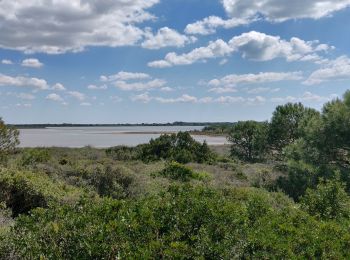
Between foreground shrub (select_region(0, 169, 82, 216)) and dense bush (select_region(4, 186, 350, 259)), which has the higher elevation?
dense bush (select_region(4, 186, 350, 259))

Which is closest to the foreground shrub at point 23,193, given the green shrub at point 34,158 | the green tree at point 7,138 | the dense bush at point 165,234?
the dense bush at point 165,234

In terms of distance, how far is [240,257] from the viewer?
496 cm

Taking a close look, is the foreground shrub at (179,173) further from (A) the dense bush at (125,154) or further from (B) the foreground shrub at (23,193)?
(B) the foreground shrub at (23,193)

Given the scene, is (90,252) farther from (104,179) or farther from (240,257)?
(104,179)

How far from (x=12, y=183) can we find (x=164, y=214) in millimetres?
9761

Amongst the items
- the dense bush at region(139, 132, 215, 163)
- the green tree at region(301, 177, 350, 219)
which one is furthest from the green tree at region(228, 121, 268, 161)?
the green tree at region(301, 177, 350, 219)

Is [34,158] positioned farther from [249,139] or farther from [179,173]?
[249,139]

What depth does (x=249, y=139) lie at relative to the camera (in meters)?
52.2

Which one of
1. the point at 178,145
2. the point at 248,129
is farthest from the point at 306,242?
the point at 248,129

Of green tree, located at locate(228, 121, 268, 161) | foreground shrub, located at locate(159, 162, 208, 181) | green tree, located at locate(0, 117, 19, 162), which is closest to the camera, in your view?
green tree, located at locate(0, 117, 19, 162)

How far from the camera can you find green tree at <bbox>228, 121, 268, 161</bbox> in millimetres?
51156

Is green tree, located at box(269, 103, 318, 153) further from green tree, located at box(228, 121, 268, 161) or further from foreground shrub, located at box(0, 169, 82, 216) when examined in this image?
foreground shrub, located at box(0, 169, 82, 216)

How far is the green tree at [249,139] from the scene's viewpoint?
5116 centimetres

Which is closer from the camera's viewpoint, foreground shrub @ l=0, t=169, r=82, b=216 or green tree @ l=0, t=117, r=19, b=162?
foreground shrub @ l=0, t=169, r=82, b=216
